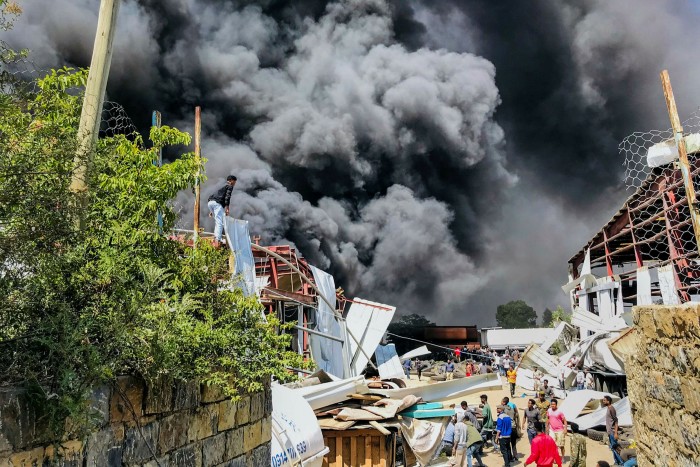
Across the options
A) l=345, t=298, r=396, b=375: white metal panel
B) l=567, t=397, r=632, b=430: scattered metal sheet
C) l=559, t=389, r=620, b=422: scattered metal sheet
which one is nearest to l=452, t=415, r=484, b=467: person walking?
l=567, t=397, r=632, b=430: scattered metal sheet

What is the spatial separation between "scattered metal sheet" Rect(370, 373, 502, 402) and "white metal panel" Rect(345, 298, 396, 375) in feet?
28.6

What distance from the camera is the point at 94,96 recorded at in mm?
4398

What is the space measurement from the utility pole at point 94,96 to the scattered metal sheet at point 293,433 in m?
3.27

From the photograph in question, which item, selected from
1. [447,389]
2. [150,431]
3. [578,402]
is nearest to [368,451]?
[447,389]

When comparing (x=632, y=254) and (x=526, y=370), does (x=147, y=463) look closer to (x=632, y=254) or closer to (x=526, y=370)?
(x=526, y=370)

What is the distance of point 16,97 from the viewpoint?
3.63m

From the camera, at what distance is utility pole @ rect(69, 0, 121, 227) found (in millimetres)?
4004

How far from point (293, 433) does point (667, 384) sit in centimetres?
393

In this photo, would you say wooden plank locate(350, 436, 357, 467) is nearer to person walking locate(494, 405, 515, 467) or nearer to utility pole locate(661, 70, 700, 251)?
person walking locate(494, 405, 515, 467)

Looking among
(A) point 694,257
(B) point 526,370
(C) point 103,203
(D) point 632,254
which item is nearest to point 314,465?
(C) point 103,203

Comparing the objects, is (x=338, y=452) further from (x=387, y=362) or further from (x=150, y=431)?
(x=387, y=362)

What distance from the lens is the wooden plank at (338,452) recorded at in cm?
891

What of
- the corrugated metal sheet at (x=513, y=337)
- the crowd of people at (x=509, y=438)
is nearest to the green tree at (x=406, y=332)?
the corrugated metal sheet at (x=513, y=337)

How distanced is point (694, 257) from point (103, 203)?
19.4 meters
